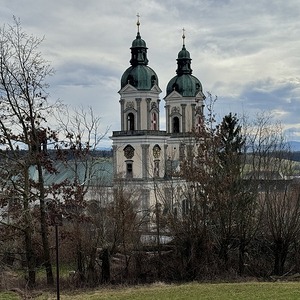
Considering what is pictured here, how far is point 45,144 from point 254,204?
32.3ft

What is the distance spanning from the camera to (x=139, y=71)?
172ft

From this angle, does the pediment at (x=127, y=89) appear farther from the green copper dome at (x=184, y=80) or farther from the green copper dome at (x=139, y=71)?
the green copper dome at (x=184, y=80)

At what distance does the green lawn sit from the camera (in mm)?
17188

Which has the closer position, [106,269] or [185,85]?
[106,269]

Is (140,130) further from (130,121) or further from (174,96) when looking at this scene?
(174,96)

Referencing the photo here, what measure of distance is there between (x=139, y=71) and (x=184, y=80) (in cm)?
725

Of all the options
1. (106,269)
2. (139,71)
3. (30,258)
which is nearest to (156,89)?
(139,71)

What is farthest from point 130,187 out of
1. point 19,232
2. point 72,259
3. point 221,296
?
point 221,296

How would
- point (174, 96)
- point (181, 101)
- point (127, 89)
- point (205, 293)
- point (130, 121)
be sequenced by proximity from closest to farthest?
point (205, 293) < point (127, 89) < point (130, 121) < point (181, 101) < point (174, 96)

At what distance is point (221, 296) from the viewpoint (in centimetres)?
1747

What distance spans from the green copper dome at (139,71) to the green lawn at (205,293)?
33455mm

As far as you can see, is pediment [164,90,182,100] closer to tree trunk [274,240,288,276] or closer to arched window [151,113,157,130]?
arched window [151,113,157,130]

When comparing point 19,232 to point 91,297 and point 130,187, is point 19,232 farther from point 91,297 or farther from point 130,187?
point 130,187

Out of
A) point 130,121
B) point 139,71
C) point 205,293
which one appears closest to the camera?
point 205,293
